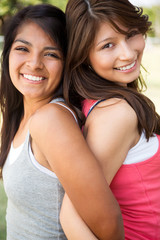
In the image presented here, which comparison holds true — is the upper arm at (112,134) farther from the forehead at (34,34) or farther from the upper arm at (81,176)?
the forehead at (34,34)

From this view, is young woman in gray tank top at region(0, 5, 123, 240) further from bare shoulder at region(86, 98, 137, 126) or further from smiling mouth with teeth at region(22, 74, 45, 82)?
bare shoulder at region(86, 98, 137, 126)

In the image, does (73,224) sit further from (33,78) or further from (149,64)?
(149,64)

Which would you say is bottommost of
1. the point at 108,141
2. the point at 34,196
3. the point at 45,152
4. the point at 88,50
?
the point at 34,196

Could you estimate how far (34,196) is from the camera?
192 centimetres

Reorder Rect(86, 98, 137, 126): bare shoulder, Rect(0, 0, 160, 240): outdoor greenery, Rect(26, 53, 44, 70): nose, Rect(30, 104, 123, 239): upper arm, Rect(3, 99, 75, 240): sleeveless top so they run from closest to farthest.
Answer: Rect(30, 104, 123, 239): upper arm → Rect(86, 98, 137, 126): bare shoulder → Rect(3, 99, 75, 240): sleeveless top → Rect(26, 53, 44, 70): nose → Rect(0, 0, 160, 240): outdoor greenery

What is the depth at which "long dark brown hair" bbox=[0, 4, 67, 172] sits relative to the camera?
82.9 inches

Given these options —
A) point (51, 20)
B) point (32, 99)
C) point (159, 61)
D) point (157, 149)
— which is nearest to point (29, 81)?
point (32, 99)

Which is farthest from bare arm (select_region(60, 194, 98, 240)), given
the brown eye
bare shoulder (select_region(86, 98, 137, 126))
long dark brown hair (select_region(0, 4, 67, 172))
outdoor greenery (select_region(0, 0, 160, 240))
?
outdoor greenery (select_region(0, 0, 160, 240))

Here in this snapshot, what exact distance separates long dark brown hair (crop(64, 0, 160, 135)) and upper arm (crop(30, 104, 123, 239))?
351 millimetres

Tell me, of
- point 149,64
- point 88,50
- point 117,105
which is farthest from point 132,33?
point 149,64

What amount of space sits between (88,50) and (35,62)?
0.34 meters

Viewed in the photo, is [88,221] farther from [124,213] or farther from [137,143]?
[137,143]

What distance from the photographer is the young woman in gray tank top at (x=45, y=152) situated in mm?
1599

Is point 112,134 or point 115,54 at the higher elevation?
point 115,54
